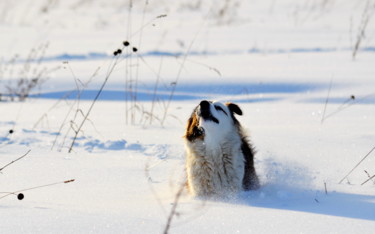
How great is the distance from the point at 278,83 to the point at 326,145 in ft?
10.0

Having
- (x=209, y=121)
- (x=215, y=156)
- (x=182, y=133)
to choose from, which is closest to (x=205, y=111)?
(x=209, y=121)

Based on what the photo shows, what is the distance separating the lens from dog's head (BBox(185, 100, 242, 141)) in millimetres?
4184

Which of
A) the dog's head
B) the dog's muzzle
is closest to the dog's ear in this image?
the dog's head

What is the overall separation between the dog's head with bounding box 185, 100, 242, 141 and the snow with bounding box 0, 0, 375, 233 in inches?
18.1

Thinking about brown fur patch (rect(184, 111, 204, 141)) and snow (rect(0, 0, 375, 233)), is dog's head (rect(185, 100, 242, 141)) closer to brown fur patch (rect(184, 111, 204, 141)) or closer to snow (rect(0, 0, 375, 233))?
brown fur patch (rect(184, 111, 204, 141))

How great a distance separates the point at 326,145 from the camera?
5.07 m

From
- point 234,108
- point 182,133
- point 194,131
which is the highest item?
point 234,108

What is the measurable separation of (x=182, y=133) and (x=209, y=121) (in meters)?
1.62

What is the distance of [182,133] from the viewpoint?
5.81m

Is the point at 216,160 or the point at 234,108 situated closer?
the point at 216,160

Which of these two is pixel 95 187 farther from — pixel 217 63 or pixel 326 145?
pixel 217 63

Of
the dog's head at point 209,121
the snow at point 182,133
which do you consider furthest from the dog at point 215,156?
the snow at point 182,133

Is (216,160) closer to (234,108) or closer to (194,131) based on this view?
(194,131)

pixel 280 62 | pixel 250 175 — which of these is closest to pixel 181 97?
pixel 280 62
